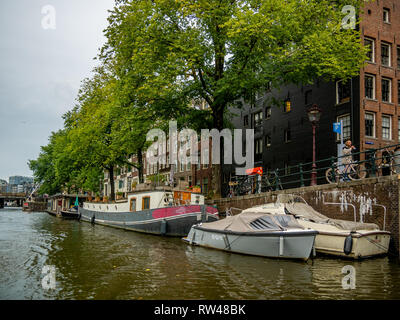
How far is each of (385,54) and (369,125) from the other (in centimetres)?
605

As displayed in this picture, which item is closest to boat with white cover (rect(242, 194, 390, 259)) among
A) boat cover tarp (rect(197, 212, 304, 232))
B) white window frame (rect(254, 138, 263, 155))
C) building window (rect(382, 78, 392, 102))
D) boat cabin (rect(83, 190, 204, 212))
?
boat cover tarp (rect(197, 212, 304, 232))

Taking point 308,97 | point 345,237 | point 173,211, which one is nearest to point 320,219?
point 345,237

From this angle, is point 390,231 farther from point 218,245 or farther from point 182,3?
point 182,3

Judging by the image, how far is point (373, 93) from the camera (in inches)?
1087

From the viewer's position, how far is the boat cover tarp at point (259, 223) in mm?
13227

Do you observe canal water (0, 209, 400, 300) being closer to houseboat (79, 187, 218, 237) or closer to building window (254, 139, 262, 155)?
houseboat (79, 187, 218, 237)

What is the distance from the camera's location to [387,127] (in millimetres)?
28000

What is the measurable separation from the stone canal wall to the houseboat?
5.39m

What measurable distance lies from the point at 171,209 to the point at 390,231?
11051 millimetres

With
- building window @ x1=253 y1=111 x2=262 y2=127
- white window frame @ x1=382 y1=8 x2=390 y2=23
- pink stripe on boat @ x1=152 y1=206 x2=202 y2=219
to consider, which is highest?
white window frame @ x1=382 y1=8 x2=390 y2=23

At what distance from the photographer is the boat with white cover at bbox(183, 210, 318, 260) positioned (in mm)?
12367

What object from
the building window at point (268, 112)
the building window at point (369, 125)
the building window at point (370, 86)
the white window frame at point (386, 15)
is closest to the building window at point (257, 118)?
the building window at point (268, 112)

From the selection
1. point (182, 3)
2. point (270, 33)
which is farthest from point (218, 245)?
point (182, 3)

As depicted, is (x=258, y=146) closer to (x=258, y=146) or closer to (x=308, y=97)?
(x=258, y=146)
